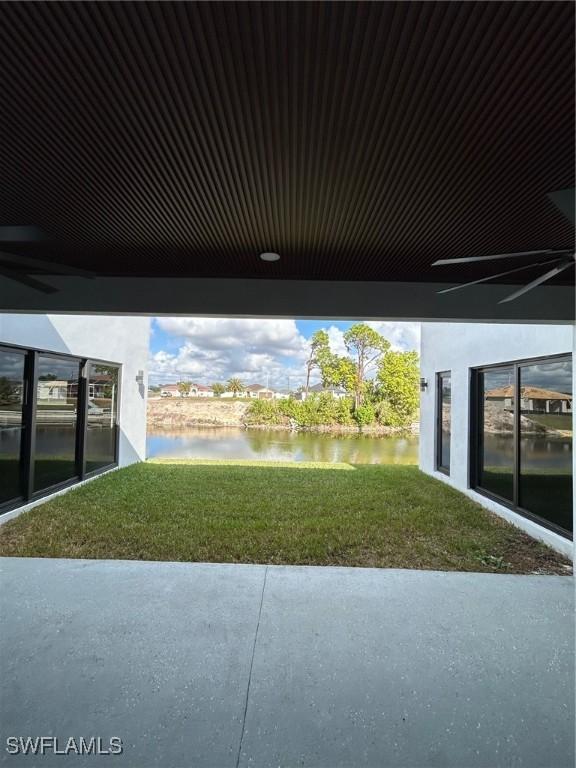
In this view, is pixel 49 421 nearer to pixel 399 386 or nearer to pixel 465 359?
pixel 465 359

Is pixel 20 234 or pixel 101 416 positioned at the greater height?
pixel 20 234

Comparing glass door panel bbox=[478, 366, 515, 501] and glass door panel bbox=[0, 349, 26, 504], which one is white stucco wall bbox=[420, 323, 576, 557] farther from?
glass door panel bbox=[0, 349, 26, 504]

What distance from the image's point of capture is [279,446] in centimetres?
1284

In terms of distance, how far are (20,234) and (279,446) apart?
433 inches

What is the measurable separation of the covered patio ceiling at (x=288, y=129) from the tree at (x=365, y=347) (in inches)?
556

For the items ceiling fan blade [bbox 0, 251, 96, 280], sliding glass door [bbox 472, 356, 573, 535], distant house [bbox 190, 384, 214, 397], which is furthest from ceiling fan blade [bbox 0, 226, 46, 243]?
distant house [bbox 190, 384, 214, 397]

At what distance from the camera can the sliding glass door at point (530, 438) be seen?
420 cm

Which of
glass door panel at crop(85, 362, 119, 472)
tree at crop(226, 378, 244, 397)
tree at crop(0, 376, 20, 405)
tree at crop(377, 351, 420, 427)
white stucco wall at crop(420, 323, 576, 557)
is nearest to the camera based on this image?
white stucco wall at crop(420, 323, 576, 557)

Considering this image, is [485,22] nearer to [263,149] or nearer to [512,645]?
[263,149]

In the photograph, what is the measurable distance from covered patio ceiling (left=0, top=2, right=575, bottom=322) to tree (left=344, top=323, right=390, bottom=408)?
1412 centimetres

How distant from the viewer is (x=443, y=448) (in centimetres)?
741

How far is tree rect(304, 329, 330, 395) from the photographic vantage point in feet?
62.1

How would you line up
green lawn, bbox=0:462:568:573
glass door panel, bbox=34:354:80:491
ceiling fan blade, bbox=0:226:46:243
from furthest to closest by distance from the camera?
glass door panel, bbox=34:354:80:491 < green lawn, bbox=0:462:568:573 < ceiling fan blade, bbox=0:226:46:243

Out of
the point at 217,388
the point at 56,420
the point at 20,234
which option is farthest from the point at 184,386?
the point at 20,234
